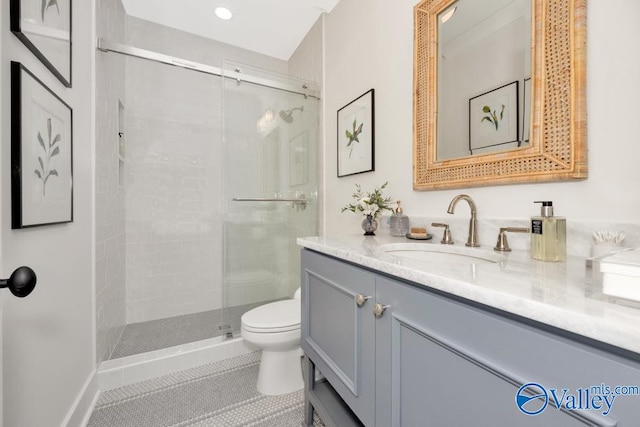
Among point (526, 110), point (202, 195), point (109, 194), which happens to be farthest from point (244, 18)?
point (526, 110)

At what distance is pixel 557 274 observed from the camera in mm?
583

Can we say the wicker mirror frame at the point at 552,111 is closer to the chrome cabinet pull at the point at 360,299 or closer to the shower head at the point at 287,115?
the chrome cabinet pull at the point at 360,299

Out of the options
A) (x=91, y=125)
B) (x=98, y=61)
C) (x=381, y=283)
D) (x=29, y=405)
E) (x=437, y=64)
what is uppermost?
(x=98, y=61)

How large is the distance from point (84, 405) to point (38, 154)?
1.22 meters

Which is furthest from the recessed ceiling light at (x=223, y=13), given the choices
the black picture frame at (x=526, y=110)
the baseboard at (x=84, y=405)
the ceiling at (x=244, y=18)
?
the baseboard at (x=84, y=405)

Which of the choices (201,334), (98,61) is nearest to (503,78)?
(98,61)

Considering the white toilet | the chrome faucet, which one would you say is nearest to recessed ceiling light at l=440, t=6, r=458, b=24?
the chrome faucet

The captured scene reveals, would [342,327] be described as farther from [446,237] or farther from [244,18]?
[244,18]

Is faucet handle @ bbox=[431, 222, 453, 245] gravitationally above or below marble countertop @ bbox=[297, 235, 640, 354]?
above

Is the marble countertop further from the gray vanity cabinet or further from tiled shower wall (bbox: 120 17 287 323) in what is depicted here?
tiled shower wall (bbox: 120 17 287 323)

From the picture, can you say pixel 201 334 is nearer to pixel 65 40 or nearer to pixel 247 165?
pixel 247 165

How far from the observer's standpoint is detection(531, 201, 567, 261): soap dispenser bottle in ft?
2.38

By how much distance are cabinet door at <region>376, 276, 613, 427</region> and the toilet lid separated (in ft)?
2.58

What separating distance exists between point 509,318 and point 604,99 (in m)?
0.75
